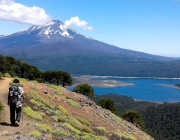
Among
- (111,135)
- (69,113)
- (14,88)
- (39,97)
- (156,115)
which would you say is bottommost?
(156,115)

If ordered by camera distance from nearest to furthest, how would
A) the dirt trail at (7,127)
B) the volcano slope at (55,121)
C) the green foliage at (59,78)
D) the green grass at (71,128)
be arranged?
the dirt trail at (7,127) → the volcano slope at (55,121) → the green grass at (71,128) → the green foliage at (59,78)

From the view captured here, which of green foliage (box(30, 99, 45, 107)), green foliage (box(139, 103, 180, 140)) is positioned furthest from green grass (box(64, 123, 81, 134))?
green foliage (box(139, 103, 180, 140))

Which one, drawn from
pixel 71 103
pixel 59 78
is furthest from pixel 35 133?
pixel 59 78

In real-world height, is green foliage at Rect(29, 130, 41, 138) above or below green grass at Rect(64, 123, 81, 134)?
above

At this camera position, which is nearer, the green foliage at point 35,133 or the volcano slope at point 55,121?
the green foliage at point 35,133

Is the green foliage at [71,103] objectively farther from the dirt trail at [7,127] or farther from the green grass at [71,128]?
the dirt trail at [7,127]

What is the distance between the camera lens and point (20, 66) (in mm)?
81562

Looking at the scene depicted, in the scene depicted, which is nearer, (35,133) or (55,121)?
(35,133)

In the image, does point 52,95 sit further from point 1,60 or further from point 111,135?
point 1,60

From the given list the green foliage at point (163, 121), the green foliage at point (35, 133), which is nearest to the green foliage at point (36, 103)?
the green foliage at point (35, 133)

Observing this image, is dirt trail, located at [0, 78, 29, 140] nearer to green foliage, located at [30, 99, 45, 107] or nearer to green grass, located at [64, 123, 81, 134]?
green grass, located at [64, 123, 81, 134]

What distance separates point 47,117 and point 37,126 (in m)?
4.21

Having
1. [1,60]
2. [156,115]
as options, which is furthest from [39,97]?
[156,115]

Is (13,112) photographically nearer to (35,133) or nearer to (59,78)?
(35,133)
